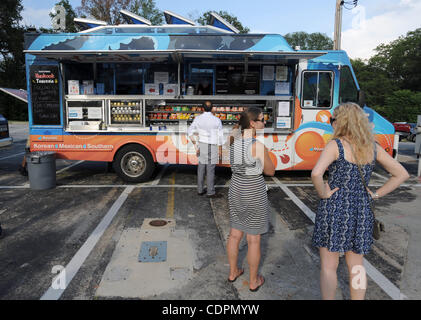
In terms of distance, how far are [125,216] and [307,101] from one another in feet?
16.3

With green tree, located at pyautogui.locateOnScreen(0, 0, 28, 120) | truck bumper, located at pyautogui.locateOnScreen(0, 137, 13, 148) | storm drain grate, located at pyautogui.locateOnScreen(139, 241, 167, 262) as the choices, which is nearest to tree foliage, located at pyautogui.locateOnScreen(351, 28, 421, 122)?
truck bumper, located at pyautogui.locateOnScreen(0, 137, 13, 148)

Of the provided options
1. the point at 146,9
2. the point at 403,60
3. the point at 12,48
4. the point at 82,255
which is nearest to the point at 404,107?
the point at 403,60

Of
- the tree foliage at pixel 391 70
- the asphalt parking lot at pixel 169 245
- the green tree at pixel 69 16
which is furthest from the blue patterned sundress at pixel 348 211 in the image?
the green tree at pixel 69 16

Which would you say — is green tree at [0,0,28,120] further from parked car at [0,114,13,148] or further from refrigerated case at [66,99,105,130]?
refrigerated case at [66,99,105,130]

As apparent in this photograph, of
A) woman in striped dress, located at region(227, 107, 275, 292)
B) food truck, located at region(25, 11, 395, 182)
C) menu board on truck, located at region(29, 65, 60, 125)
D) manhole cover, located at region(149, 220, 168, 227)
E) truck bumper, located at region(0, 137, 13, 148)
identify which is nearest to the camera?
woman in striped dress, located at region(227, 107, 275, 292)

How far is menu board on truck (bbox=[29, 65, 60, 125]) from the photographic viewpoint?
7930 millimetres

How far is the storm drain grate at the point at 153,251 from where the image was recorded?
14.0ft

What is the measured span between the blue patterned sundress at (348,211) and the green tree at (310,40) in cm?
8853

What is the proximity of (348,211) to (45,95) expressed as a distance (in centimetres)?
739

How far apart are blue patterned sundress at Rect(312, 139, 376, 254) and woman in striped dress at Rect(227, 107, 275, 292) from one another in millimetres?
710

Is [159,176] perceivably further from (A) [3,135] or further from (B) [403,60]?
(B) [403,60]

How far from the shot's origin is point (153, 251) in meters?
4.46

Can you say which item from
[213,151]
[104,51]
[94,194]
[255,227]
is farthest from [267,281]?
[104,51]

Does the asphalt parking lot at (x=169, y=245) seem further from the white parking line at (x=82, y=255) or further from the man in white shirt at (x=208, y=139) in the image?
the man in white shirt at (x=208, y=139)
